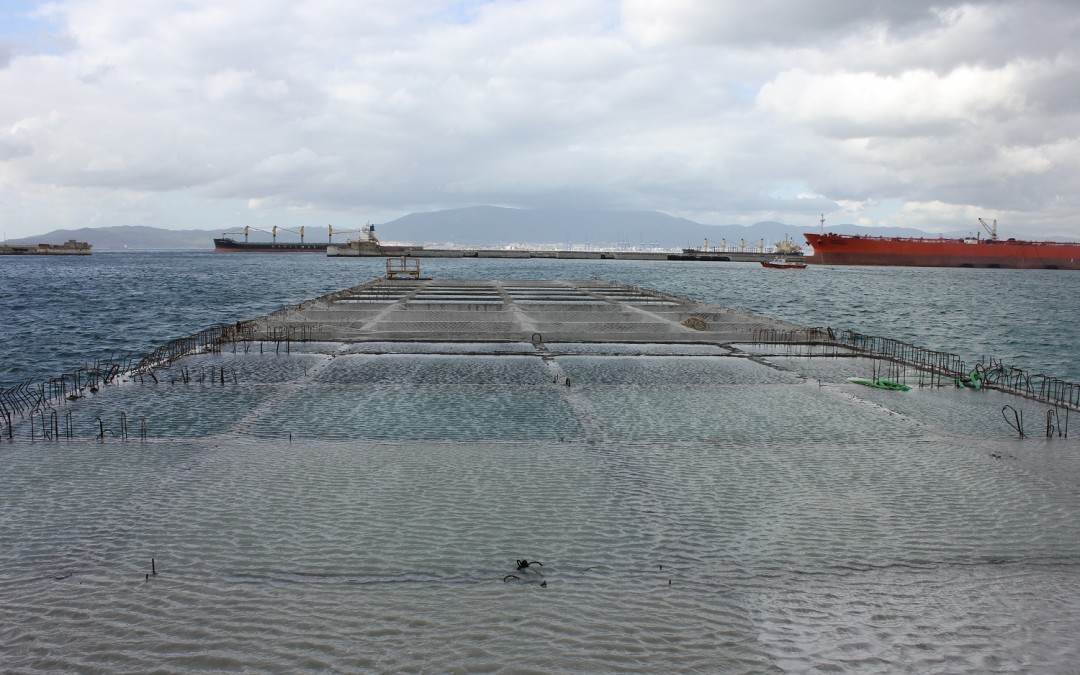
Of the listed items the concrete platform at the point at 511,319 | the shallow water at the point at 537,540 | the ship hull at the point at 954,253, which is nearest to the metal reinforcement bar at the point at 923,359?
the concrete platform at the point at 511,319

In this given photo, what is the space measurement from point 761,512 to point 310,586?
6.20 metres

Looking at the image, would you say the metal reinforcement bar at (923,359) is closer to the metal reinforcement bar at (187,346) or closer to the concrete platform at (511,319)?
the concrete platform at (511,319)

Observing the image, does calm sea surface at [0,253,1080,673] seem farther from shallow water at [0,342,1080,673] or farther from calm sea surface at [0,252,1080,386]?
calm sea surface at [0,252,1080,386]

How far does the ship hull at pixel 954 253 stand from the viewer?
131 meters

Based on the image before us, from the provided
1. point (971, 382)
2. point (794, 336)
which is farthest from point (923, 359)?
point (971, 382)

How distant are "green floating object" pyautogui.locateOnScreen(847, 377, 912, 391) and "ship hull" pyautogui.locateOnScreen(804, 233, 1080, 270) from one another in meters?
118

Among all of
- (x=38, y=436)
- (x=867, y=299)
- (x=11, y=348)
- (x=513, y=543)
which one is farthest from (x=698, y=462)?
(x=867, y=299)

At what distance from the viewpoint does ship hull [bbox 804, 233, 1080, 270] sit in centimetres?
13088

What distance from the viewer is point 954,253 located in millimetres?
130625

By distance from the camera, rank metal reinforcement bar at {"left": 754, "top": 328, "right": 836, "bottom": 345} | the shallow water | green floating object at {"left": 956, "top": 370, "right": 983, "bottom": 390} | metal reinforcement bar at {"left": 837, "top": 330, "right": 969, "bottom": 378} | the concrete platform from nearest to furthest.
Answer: the shallow water, green floating object at {"left": 956, "top": 370, "right": 983, "bottom": 390}, metal reinforcement bar at {"left": 837, "top": 330, "right": 969, "bottom": 378}, the concrete platform, metal reinforcement bar at {"left": 754, "top": 328, "right": 836, "bottom": 345}

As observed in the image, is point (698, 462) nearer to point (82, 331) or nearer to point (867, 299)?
point (82, 331)

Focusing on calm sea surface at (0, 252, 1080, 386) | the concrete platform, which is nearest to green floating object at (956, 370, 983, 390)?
the concrete platform

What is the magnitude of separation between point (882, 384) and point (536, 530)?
1498 cm

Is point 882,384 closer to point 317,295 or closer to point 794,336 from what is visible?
point 794,336
